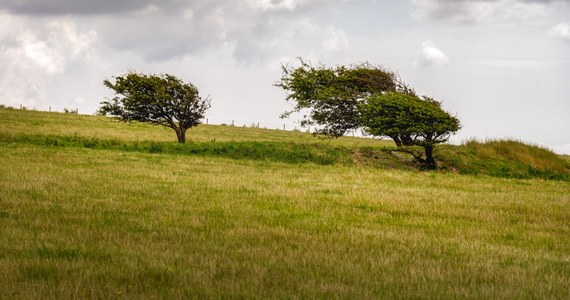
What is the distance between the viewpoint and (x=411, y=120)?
3753cm

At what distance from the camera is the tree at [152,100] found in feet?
155

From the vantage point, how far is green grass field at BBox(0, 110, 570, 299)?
876 centimetres

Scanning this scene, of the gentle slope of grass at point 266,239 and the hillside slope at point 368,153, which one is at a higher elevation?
the hillside slope at point 368,153

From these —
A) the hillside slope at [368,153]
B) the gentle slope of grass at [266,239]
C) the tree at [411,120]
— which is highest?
the tree at [411,120]

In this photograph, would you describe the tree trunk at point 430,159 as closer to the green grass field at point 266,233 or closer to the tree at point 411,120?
the tree at point 411,120

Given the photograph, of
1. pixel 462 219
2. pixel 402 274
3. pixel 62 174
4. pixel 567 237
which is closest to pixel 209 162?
pixel 62 174

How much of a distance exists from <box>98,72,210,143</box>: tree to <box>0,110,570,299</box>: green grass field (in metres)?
17.5

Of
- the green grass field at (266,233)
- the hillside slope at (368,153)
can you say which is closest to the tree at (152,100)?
the hillside slope at (368,153)

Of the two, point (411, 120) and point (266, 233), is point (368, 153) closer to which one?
point (411, 120)

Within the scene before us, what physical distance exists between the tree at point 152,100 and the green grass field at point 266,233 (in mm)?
17460

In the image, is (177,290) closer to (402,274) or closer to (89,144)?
(402,274)

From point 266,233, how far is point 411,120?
26.6 metres

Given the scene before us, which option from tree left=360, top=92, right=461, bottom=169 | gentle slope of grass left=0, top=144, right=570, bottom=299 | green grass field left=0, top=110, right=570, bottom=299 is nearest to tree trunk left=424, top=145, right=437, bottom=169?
tree left=360, top=92, right=461, bottom=169

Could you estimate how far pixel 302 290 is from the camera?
330 inches
